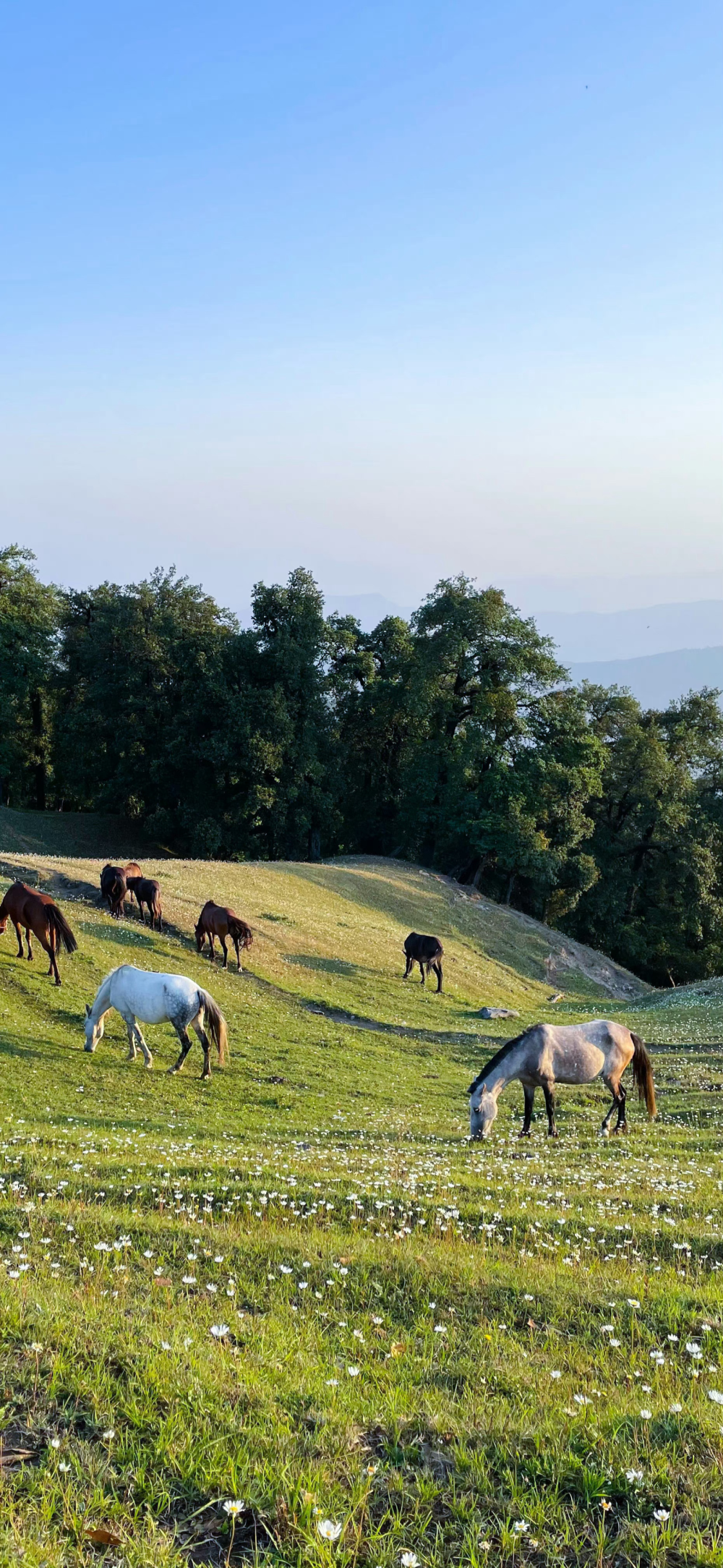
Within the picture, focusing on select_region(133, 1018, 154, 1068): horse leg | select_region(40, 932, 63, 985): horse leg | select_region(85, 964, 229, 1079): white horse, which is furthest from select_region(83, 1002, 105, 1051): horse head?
select_region(40, 932, 63, 985): horse leg

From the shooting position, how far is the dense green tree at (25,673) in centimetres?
6900

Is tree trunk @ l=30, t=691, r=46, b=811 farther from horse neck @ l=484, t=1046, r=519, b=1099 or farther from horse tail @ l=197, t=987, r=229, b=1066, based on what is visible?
horse neck @ l=484, t=1046, r=519, b=1099

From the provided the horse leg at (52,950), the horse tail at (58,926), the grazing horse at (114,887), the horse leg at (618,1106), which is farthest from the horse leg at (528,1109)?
the grazing horse at (114,887)

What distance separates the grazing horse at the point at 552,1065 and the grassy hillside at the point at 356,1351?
160cm

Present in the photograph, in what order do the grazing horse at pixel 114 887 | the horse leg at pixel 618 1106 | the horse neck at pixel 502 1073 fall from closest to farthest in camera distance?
1. the horse neck at pixel 502 1073
2. the horse leg at pixel 618 1106
3. the grazing horse at pixel 114 887

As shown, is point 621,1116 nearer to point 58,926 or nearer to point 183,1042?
point 183,1042

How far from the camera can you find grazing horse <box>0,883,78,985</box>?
2566 centimetres

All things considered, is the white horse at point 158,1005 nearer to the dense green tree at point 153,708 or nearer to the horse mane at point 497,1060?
the horse mane at point 497,1060

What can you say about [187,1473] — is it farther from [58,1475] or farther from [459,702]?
[459,702]

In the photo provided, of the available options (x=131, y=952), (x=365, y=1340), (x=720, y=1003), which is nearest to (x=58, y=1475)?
(x=365, y=1340)

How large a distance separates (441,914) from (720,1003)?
17086 millimetres

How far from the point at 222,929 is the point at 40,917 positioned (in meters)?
7.85

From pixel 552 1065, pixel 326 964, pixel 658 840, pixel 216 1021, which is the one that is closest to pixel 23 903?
pixel 216 1021

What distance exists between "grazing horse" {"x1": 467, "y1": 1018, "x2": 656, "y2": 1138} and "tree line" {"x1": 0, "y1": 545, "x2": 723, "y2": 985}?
43.6 meters
